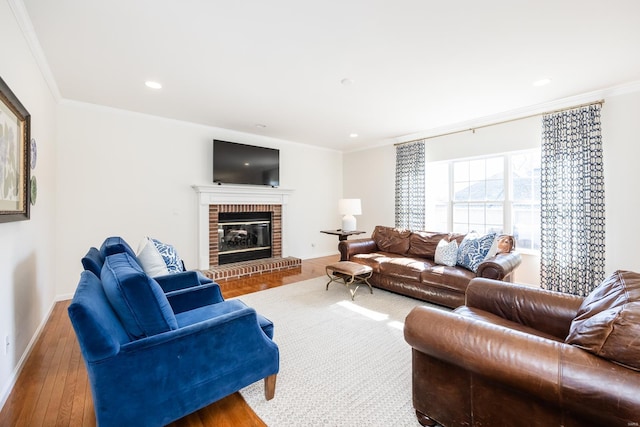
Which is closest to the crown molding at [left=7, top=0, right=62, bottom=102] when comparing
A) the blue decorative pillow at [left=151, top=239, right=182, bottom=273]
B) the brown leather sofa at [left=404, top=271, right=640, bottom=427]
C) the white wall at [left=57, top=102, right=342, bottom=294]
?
the white wall at [left=57, top=102, right=342, bottom=294]

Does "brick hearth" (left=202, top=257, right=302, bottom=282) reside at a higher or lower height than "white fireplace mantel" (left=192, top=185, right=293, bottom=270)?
lower

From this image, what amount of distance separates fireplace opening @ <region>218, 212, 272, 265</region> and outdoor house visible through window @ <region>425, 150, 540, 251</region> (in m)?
3.20

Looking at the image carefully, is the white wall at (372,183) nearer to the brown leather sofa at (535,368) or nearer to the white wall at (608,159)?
the white wall at (608,159)

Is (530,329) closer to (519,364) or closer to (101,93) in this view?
(519,364)

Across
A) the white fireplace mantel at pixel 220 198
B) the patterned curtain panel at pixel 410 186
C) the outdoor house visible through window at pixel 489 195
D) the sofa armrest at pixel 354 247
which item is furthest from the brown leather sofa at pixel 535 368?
the white fireplace mantel at pixel 220 198

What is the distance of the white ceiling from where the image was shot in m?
1.99

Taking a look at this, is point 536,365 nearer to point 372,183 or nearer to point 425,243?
point 425,243

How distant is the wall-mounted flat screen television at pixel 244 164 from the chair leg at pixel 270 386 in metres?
3.71

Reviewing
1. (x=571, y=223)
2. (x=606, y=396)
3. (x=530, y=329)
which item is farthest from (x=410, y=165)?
(x=606, y=396)

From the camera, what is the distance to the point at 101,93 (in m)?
3.39

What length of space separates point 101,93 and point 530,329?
15.9 feet

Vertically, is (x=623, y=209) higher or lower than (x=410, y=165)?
lower

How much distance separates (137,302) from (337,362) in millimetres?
1549

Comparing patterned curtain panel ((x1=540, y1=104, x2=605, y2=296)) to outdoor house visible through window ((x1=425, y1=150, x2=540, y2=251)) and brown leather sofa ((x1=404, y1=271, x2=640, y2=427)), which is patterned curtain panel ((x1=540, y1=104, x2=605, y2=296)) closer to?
outdoor house visible through window ((x1=425, y1=150, x2=540, y2=251))
